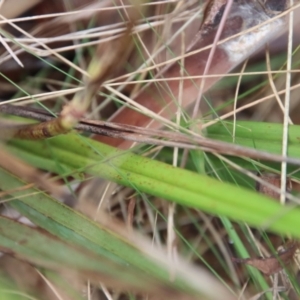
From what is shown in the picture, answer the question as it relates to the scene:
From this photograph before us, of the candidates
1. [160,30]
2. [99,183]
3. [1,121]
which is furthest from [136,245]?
[160,30]

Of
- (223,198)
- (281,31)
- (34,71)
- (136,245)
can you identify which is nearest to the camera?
(223,198)

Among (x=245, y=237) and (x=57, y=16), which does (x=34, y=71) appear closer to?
(x=57, y=16)

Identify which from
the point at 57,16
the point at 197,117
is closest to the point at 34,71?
the point at 57,16

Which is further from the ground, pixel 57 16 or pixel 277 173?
pixel 57 16

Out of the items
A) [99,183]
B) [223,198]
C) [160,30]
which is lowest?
[99,183]

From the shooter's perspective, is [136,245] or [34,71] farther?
[34,71]

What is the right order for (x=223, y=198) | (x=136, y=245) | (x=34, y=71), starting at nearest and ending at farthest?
1. (x=223, y=198)
2. (x=136, y=245)
3. (x=34, y=71)

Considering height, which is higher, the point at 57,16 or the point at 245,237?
the point at 57,16

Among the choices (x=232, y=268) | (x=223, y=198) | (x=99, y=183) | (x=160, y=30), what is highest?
(x=160, y=30)

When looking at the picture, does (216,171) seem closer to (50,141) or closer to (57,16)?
(50,141)
